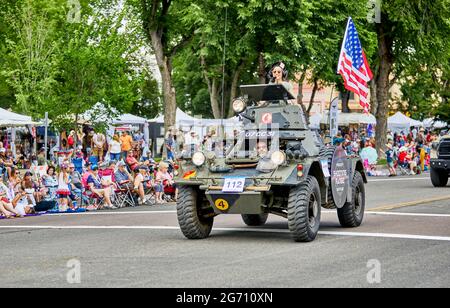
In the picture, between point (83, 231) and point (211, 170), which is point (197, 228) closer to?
point (211, 170)

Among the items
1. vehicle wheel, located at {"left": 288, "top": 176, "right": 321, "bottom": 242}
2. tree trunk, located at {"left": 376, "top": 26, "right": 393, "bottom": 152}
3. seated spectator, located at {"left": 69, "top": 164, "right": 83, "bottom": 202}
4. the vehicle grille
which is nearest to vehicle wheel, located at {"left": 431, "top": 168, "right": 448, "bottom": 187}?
the vehicle grille

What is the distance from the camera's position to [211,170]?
1427cm

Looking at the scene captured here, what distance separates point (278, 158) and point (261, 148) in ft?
2.52

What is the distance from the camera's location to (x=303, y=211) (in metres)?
13.6

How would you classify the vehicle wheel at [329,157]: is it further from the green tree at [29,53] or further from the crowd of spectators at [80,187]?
the green tree at [29,53]

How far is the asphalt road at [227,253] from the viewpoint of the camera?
1028cm

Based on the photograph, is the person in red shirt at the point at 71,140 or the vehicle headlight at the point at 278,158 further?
the person in red shirt at the point at 71,140

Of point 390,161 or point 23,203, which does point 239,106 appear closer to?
point 23,203

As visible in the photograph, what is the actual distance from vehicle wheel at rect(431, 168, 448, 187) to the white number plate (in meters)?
16.0

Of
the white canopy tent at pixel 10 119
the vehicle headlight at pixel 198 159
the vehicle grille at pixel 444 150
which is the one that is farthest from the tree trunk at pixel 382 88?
the vehicle headlight at pixel 198 159

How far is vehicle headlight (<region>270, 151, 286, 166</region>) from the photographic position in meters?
13.8

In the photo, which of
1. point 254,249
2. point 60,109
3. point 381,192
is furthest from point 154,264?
point 60,109

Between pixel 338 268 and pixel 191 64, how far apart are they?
59476 millimetres

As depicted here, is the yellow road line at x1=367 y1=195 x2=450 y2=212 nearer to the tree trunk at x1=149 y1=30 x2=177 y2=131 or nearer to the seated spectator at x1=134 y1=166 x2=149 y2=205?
the seated spectator at x1=134 y1=166 x2=149 y2=205
